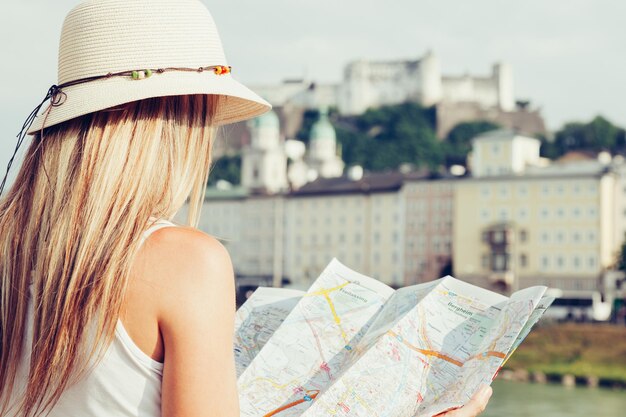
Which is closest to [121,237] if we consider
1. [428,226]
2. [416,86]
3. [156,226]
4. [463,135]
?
[156,226]

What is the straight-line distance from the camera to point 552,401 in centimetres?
1931

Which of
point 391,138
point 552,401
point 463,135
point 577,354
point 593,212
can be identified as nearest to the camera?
point 552,401

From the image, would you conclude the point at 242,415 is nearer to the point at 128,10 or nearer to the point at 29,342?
the point at 29,342

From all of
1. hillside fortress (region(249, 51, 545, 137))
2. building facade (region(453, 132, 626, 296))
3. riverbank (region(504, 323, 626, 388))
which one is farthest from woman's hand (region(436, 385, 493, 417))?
hillside fortress (region(249, 51, 545, 137))

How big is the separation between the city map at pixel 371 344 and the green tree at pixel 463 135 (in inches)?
1955

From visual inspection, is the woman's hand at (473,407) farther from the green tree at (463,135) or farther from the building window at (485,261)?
the green tree at (463,135)

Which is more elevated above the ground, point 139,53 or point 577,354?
point 139,53

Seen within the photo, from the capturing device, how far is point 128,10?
3.84 ft

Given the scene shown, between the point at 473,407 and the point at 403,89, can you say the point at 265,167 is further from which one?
the point at 473,407

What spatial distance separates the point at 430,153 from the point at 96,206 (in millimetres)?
51341

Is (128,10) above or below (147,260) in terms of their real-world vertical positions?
above

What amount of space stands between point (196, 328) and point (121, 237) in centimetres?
11

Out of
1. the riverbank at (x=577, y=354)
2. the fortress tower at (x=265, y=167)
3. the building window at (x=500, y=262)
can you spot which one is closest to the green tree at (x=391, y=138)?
the fortress tower at (x=265, y=167)

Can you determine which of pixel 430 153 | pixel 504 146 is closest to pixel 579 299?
pixel 504 146
